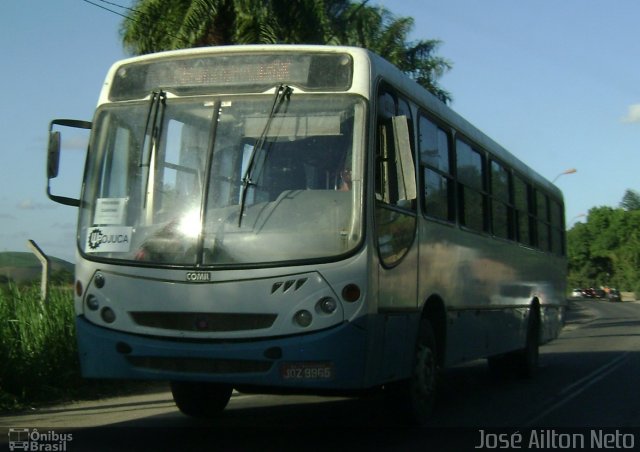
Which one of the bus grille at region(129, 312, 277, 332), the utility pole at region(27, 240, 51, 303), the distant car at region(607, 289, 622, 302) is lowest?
the bus grille at region(129, 312, 277, 332)

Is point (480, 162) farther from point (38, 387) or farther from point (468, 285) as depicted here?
point (38, 387)

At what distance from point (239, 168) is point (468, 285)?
400cm

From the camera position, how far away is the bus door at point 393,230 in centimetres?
764

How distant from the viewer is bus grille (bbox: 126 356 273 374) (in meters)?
7.25

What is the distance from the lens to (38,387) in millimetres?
11391

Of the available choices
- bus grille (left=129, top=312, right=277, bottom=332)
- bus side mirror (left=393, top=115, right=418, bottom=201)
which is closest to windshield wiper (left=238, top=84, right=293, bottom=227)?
bus grille (left=129, top=312, right=277, bottom=332)

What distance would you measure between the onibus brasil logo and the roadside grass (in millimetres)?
2191

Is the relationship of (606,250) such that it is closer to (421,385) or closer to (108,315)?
(421,385)

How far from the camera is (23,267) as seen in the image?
44.5 feet

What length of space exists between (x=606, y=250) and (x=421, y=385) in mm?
118023

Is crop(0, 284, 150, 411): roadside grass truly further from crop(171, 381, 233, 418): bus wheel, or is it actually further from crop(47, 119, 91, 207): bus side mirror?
crop(47, 119, 91, 207): bus side mirror

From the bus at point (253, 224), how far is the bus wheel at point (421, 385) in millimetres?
30

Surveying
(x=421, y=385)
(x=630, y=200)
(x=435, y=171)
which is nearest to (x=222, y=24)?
(x=435, y=171)

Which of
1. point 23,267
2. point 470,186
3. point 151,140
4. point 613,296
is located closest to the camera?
point 151,140
